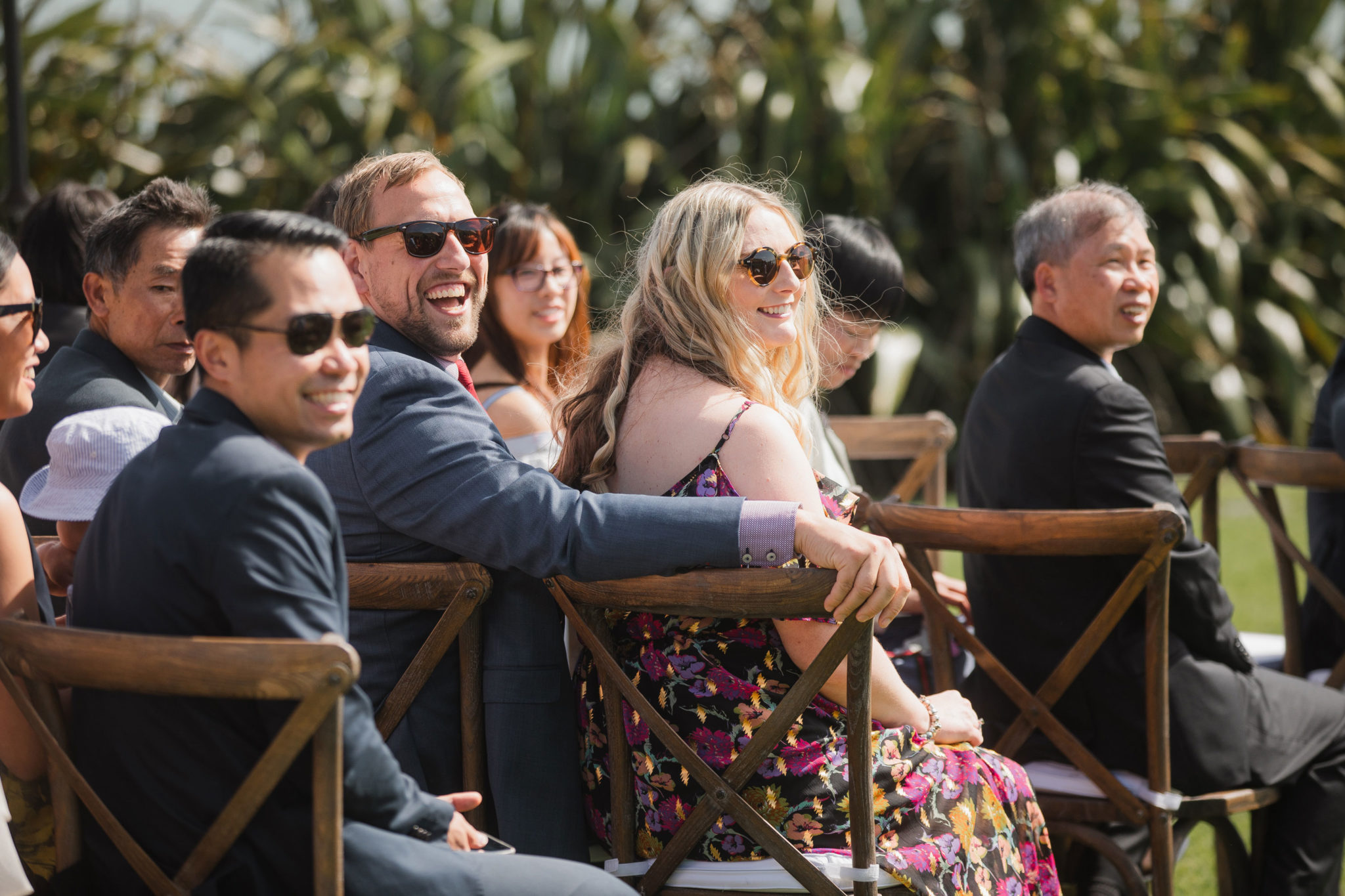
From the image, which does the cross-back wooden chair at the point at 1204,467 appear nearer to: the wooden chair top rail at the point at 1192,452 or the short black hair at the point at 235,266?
the wooden chair top rail at the point at 1192,452

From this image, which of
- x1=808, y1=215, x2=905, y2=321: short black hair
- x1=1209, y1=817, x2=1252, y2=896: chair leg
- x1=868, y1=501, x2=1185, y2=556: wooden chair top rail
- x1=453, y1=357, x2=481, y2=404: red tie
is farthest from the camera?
x1=808, y1=215, x2=905, y2=321: short black hair

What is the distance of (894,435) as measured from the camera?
169 inches

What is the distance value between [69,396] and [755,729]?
1.67 m

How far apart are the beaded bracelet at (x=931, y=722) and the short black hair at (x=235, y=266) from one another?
140cm

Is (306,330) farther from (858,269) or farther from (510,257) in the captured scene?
(510,257)

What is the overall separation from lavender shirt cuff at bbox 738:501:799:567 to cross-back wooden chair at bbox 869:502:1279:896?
670 millimetres

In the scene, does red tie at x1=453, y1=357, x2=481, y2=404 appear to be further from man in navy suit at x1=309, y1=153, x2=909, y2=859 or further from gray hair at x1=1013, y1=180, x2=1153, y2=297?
gray hair at x1=1013, y1=180, x2=1153, y2=297

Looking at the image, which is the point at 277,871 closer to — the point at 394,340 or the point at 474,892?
the point at 474,892

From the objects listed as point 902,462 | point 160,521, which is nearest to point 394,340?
point 160,521

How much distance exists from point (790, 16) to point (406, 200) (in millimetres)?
7365

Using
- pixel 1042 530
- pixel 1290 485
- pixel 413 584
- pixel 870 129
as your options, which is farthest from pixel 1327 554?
pixel 870 129

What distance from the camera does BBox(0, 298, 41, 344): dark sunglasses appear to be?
220 cm

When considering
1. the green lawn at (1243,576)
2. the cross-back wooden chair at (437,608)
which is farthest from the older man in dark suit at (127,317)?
the green lawn at (1243,576)

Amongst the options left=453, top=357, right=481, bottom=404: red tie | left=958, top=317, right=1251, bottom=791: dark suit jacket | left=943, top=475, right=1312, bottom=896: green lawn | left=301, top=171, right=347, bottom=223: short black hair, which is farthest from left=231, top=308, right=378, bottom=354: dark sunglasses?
left=943, top=475, right=1312, bottom=896: green lawn
